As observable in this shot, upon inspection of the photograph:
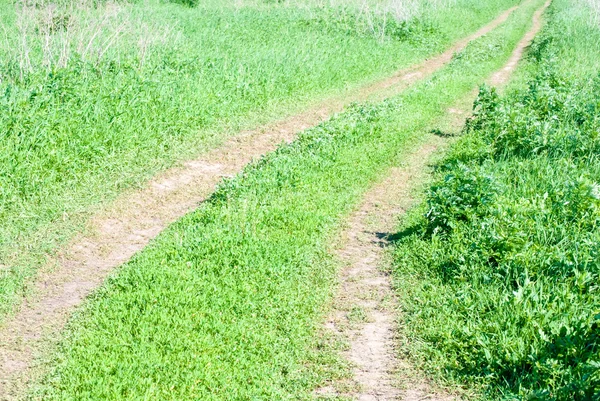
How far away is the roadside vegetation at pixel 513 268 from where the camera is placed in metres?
4.73

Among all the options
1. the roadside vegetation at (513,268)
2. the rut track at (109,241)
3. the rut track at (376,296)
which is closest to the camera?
the roadside vegetation at (513,268)

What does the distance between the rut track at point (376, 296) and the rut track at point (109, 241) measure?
7.40 ft

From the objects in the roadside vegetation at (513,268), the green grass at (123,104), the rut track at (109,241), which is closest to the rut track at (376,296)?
the roadside vegetation at (513,268)

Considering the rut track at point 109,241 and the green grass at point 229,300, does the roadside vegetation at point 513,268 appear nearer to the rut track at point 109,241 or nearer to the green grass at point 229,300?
the green grass at point 229,300

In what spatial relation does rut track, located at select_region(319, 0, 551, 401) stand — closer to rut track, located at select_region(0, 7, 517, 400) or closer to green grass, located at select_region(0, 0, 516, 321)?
rut track, located at select_region(0, 7, 517, 400)

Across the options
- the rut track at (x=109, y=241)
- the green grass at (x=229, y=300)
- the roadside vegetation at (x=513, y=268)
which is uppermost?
the roadside vegetation at (x=513, y=268)

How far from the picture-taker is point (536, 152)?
902cm

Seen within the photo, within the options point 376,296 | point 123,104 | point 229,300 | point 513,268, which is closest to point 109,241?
point 229,300

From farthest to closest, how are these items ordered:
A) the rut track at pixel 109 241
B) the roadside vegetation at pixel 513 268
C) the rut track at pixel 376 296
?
the rut track at pixel 109 241
the rut track at pixel 376 296
the roadside vegetation at pixel 513 268

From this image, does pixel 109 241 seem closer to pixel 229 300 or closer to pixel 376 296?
pixel 229 300

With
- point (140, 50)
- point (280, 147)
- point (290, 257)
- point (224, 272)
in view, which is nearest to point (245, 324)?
point (224, 272)

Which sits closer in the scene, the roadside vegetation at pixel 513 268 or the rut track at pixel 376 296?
the roadside vegetation at pixel 513 268

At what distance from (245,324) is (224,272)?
91 centimetres

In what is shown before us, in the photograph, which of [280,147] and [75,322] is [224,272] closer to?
[75,322]
